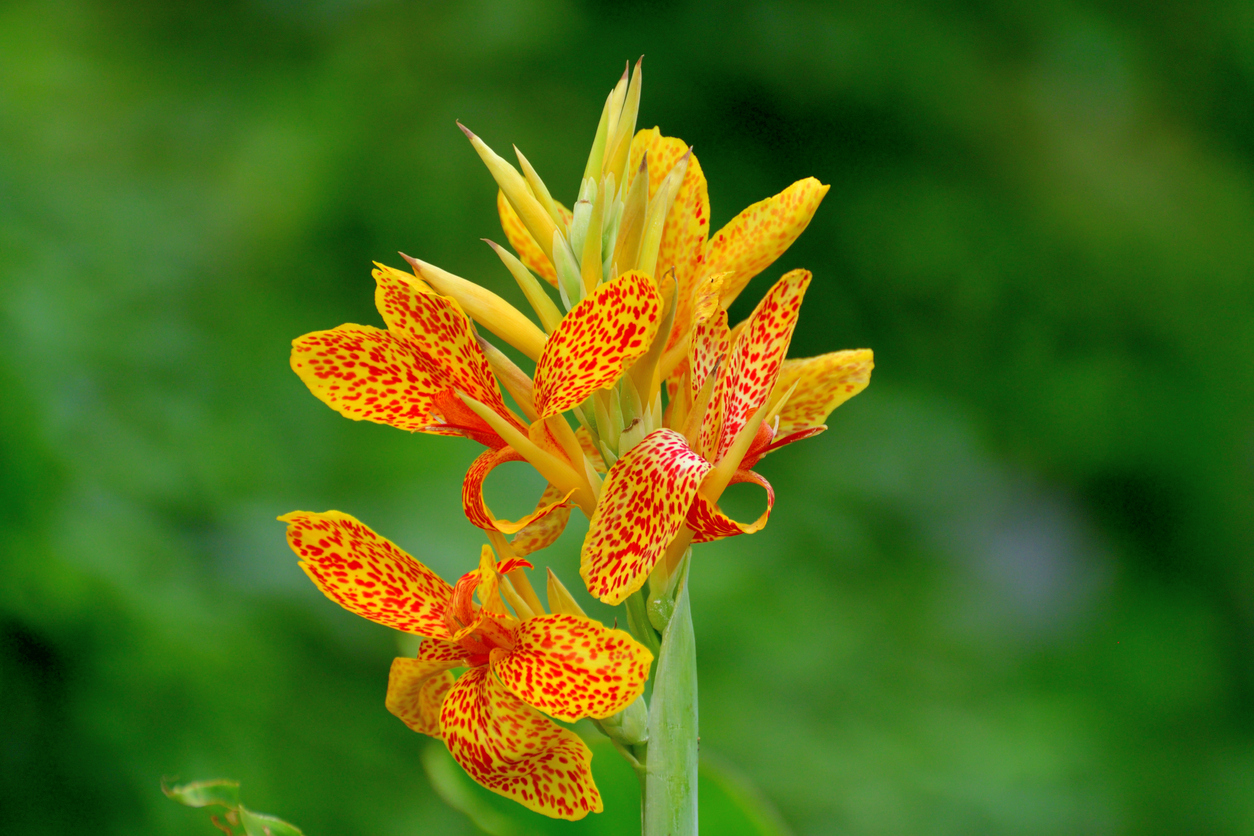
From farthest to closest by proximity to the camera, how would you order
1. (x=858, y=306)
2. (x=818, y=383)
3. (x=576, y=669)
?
(x=858, y=306), (x=818, y=383), (x=576, y=669)

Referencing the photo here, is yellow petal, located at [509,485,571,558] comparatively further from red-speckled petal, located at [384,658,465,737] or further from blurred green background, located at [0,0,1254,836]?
blurred green background, located at [0,0,1254,836]

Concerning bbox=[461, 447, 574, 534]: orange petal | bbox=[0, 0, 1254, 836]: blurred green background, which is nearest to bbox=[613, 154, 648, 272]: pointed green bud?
bbox=[461, 447, 574, 534]: orange petal

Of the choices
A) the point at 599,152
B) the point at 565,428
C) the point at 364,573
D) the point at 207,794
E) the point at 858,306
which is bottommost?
the point at 207,794

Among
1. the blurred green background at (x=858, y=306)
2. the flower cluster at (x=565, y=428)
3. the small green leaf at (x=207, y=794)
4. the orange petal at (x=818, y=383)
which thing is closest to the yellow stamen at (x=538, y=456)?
the flower cluster at (x=565, y=428)

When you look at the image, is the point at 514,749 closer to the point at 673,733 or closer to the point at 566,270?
the point at 673,733

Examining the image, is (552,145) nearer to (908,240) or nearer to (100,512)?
(908,240)

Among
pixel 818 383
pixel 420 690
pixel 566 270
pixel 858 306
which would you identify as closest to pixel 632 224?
pixel 566 270
